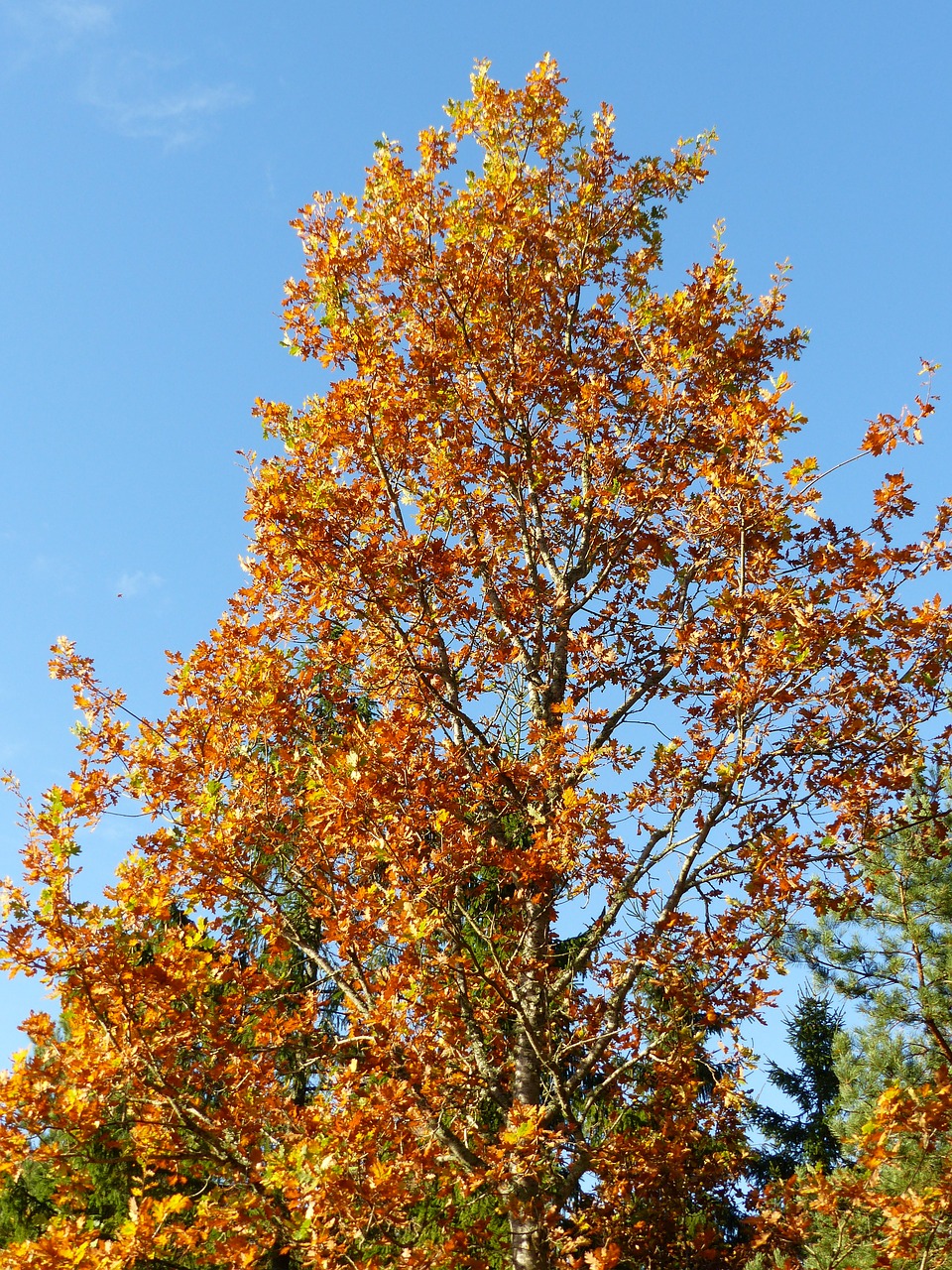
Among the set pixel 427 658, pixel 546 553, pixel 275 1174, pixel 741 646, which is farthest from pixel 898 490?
pixel 275 1174

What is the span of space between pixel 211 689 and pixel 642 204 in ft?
20.1

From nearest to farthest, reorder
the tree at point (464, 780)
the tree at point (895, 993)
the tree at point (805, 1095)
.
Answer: the tree at point (464, 780) < the tree at point (895, 993) < the tree at point (805, 1095)

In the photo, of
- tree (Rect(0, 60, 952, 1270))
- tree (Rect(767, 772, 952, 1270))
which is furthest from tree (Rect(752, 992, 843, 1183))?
tree (Rect(0, 60, 952, 1270))

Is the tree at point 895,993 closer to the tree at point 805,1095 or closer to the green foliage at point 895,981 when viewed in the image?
the green foliage at point 895,981

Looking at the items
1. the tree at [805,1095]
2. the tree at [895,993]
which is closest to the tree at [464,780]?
the tree at [895,993]

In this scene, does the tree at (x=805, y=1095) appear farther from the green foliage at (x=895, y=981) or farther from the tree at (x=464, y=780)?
the tree at (x=464, y=780)

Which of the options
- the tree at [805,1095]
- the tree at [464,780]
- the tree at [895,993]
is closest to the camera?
the tree at [464,780]

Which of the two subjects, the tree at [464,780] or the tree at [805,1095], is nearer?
the tree at [464,780]

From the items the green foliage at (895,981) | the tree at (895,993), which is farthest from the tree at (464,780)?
the green foliage at (895,981)

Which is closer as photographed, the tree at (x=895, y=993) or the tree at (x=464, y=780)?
the tree at (x=464, y=780)

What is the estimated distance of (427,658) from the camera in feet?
23.8

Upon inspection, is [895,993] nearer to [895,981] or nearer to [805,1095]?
[895,981]

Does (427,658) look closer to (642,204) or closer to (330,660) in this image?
(330,660)

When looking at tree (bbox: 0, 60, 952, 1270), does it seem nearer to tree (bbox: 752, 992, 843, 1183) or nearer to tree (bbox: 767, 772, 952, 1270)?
tree (bbox: 767, 772, 952, 1270)
